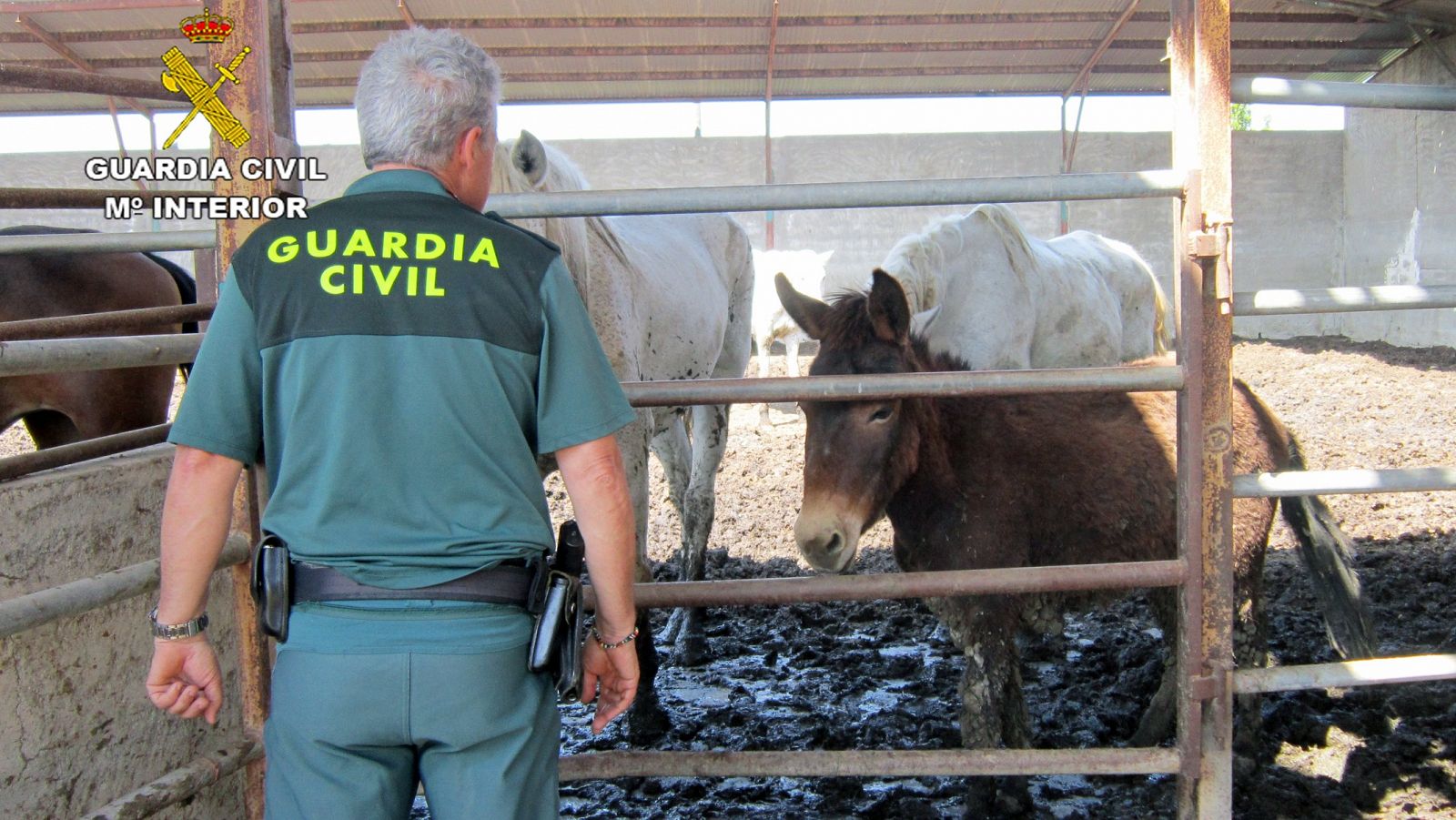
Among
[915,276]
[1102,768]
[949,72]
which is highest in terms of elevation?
[949,72]

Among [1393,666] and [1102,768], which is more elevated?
[1393,666]

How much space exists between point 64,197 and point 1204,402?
265cm

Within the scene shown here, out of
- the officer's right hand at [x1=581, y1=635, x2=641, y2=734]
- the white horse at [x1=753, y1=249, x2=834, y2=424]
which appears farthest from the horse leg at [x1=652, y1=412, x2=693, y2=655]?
the white horse at [x1=753, y1=249, x2=834, y2=424]

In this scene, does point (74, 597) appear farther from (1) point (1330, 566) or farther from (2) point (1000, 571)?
(1) point (1330, 566)

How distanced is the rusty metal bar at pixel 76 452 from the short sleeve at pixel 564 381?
1.20 metres

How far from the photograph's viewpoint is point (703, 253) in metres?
5.89

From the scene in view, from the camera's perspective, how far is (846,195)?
7.47 feet

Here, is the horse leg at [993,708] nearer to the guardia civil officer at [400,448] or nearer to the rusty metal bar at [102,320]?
the guardia civil officer at [400,448]

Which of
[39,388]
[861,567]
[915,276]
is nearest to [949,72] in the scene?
[915,276]

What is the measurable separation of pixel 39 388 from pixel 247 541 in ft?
8.10

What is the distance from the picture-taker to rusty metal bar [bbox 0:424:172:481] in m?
2.29

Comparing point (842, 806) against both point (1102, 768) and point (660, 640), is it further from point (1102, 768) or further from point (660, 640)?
point (660, 640)

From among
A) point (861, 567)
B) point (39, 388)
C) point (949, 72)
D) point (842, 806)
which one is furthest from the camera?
point (949, 72)

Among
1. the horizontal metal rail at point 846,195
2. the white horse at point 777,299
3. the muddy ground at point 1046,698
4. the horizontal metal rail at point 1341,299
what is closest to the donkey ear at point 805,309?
the horizontal metal rail at point 846,195
